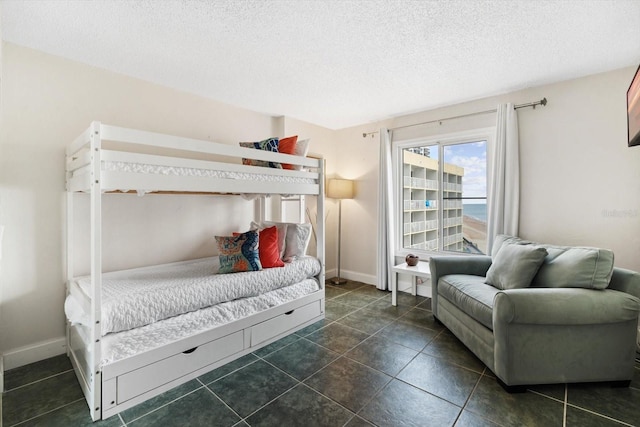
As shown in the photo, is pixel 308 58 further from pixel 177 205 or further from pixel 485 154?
pixel 485 154

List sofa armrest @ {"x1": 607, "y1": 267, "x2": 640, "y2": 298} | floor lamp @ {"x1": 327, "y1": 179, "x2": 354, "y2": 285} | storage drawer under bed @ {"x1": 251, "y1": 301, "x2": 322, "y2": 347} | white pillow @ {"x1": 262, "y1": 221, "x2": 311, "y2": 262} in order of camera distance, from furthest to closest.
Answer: floor lamp @ {"x1": 327, "y1": 179, "x2": 354, "y2": 285} < white pillow @ {"x1": 262, "y1": 221, "x2": 311, "y2": 262} < storage drawer under bed @ {"x1": 251, "y1": 301, "x2": 322, "y2": 347} < sofa armrest @ {"x1": 607, "y1": 267, "x2": 640, "y2": 298}

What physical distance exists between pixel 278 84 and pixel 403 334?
2677 mm

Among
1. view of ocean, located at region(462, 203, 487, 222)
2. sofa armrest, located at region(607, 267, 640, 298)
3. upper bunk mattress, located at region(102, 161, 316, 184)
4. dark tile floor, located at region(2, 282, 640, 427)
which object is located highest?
upper bunk mattress, located at region(102, 161, 316, 184)

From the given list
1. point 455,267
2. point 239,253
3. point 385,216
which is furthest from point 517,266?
point 239,253

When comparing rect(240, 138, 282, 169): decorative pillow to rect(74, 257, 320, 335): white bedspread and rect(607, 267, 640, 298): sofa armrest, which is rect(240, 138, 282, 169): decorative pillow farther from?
rect(607, 267, 640, 298): sofa armrest

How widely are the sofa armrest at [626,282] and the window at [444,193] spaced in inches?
54.2

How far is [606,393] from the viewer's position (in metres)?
1.84

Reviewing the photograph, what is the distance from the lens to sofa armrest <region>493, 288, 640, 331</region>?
5.96 ft

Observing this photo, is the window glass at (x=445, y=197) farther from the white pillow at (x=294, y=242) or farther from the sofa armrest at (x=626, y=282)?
the white pillow at (x=294, y=242)

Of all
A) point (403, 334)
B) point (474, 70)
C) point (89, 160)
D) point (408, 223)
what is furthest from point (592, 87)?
point (89, 160)

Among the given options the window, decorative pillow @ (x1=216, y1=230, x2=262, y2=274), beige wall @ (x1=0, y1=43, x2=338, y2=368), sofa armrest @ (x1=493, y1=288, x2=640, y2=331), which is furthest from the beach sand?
beige wall @ (x1=0, y1=43, x2=338, y2=368)

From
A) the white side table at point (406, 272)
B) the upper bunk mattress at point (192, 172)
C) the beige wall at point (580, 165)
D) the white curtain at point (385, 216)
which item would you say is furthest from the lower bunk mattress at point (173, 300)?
the beige wall at point (580, 165)

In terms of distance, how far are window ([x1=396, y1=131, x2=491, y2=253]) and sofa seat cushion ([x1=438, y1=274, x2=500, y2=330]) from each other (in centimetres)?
99

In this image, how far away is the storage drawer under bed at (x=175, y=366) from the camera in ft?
5.64
